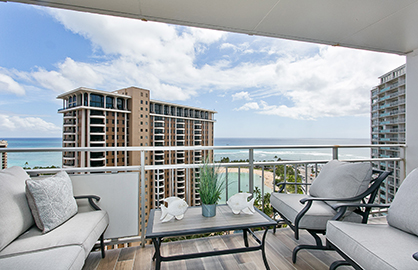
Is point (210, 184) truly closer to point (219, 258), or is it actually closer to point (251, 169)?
point (219, 258)

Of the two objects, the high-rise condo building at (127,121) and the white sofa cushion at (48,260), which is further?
the high-rise condo building at (127,121)

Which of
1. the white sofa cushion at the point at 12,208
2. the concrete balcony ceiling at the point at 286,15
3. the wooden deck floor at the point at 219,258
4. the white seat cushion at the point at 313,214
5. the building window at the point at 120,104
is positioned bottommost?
the wooden deck floor at the point at 219,258

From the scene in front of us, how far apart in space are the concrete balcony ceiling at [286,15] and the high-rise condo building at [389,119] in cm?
191

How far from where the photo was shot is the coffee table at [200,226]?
1.50 metres

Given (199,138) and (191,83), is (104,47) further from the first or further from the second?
(199,138)

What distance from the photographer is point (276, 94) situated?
16203 millimetres

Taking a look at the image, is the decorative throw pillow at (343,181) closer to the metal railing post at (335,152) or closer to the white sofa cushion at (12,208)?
the metal railing post at (335,152)

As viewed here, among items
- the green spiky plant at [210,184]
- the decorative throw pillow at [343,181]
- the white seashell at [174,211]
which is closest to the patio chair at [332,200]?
the decorative throw pillow at [343,181]

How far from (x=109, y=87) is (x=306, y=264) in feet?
46.1

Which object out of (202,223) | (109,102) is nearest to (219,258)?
(202,223)

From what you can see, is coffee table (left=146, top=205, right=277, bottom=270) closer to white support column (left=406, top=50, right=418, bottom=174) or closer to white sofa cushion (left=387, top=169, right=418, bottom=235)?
white sofa cushion (left=387, top=169, right=418, bottom=235)

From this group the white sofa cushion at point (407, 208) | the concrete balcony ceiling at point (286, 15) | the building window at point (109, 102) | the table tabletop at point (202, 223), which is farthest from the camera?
the building window at point (109, 102)

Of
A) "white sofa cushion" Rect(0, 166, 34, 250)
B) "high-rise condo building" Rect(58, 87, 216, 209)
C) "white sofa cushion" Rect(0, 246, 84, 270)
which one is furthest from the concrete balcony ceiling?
"high-rise condo building" Rect(58, 87, 216, 209)

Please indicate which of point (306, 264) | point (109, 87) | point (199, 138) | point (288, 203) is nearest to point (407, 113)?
point (288, 203)
